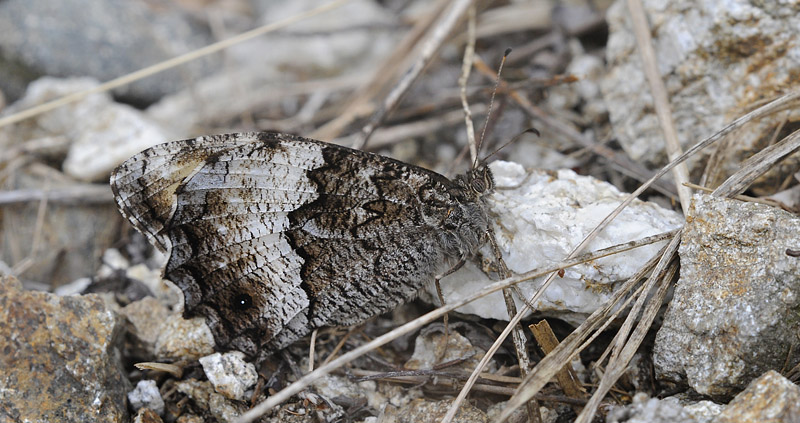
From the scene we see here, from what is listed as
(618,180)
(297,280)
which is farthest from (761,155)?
(297,280)

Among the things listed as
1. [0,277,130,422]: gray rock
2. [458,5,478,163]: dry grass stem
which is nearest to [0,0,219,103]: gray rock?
[458,5,478,163]: dry grass stem

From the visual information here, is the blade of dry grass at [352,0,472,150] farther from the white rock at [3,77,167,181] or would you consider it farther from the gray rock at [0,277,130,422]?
the gray rock at [0,277,130,422]

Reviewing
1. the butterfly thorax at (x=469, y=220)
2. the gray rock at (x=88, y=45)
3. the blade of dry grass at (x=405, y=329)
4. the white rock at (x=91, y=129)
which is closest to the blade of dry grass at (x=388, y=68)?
the white rock at (x=91, y=129)

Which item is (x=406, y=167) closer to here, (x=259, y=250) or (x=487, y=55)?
(x=259, y=250)

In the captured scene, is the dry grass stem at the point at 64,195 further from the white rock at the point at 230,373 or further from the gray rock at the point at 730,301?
the gray rock at the point at 730,301

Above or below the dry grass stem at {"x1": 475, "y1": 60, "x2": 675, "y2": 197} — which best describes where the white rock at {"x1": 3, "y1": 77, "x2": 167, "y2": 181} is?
above

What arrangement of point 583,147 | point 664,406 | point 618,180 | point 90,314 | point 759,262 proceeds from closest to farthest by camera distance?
point 664,406 < point 759,262 < point 90,314 < point 618,180 < point 583,147
